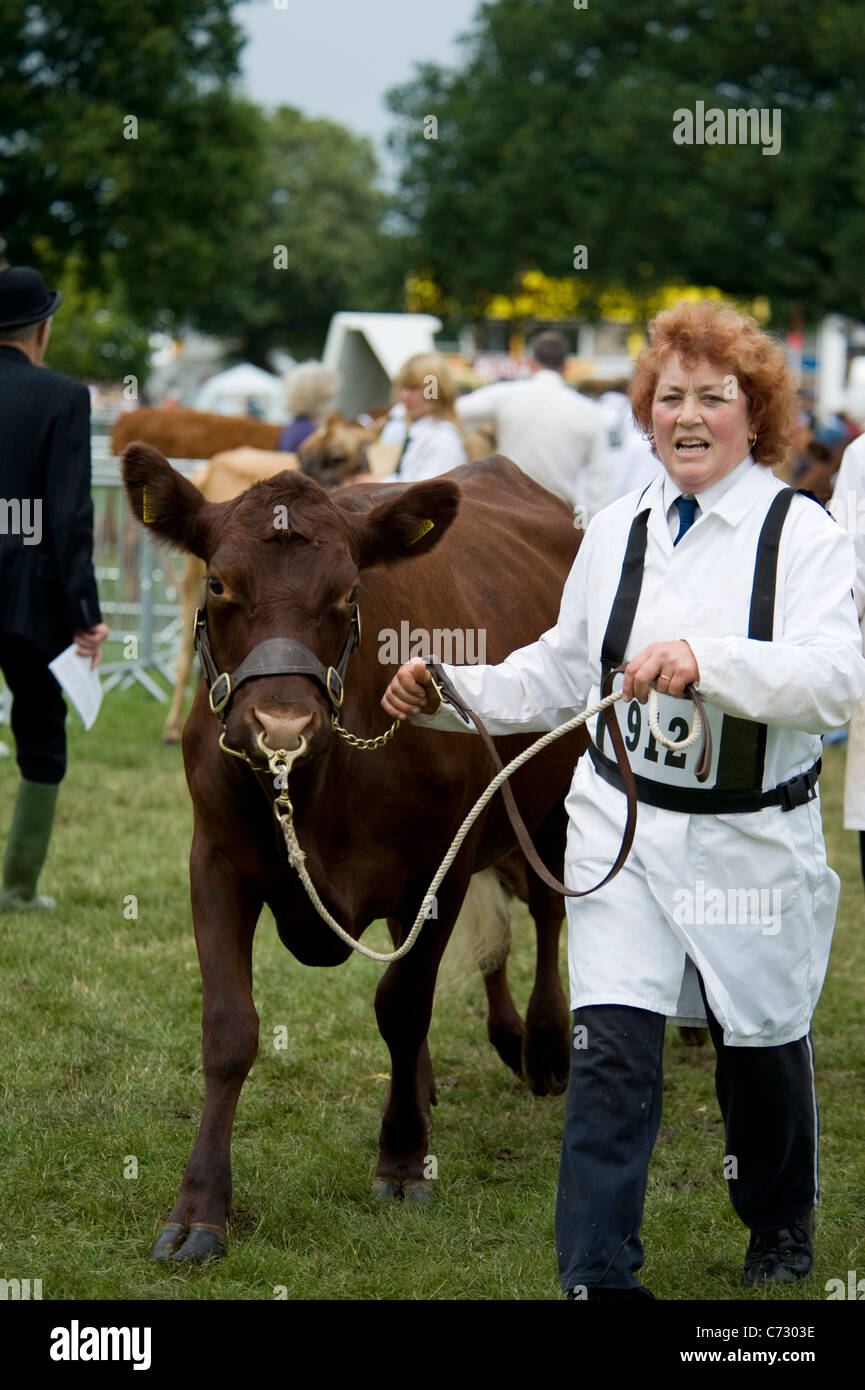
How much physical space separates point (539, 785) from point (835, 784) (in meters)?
6.09

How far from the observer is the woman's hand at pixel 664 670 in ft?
10.5

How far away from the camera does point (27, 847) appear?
23.0 feet

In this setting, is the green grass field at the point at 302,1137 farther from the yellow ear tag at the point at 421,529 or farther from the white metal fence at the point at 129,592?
the white metal fence at the point at 129,592

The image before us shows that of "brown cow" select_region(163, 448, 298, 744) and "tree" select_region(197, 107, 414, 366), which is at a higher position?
"tree" select_region(197, 107, 414, 366)

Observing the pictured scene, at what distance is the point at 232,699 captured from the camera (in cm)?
365

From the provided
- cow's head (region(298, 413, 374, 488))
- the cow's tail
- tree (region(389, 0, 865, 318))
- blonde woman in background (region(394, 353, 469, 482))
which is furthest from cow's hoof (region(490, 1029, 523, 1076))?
tree (region(389, 0, 865, 318))

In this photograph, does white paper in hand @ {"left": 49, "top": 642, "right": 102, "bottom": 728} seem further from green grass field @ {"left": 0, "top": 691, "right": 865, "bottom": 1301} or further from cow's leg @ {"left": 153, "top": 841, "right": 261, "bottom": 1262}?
cow's leg @ {"left": 153, "top": 841, "right": 261, "bottom": 1262}

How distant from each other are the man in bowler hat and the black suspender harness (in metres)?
3.40

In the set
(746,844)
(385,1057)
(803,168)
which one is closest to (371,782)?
(746,844)

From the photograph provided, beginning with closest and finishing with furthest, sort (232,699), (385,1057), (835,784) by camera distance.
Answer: (232,699), (385,1057), (835,784)

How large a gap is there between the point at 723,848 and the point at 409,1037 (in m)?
1.40

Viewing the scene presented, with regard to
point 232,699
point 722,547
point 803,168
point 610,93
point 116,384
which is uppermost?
point 610,93

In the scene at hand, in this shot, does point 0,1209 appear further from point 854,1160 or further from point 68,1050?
point 854,1160

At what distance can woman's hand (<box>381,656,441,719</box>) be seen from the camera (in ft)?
12.3
